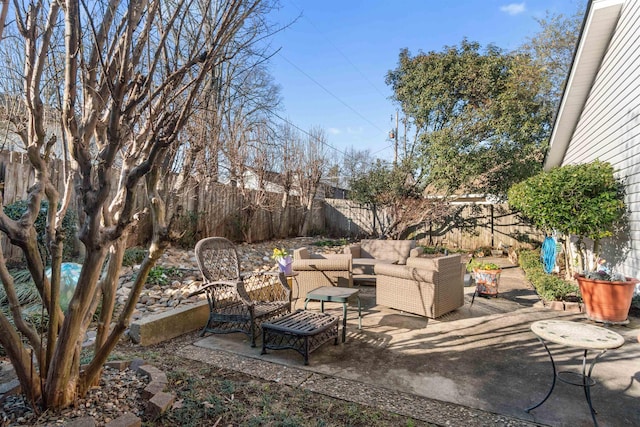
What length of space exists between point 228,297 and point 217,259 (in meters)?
0.52

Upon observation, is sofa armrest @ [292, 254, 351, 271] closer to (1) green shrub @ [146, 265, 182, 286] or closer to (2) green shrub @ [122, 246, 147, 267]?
(1) green shrub @ [146, 265, 182, 286]

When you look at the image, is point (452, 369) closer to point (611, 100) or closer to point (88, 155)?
point (88, 155)

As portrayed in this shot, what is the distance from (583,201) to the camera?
5297 mm

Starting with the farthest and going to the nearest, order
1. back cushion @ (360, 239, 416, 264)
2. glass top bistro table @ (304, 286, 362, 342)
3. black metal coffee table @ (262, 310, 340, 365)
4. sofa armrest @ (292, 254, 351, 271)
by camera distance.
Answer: back cushion @ (360, 239, 416, 264) → sofa armrest @ (292, 254, 351, 271) → glass top bistro table @ (304, 286, 362, 342) → black metal coffee table @ (262, 310, 340, 365)

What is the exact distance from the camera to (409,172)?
11.8 meters

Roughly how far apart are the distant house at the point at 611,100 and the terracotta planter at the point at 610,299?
33.1 inches

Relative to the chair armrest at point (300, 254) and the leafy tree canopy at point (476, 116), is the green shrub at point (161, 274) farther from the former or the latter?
the leafy tree canopy at point (476, 116)

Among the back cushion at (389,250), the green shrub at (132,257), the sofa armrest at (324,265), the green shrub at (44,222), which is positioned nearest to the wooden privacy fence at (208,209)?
the green shrub at (44,222)

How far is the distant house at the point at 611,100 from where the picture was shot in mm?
4988

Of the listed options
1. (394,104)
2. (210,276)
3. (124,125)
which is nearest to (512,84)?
(394,104)

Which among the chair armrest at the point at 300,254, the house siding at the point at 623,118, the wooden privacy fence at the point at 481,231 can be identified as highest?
the house siding at the point at 623,118

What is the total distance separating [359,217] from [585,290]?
974cm

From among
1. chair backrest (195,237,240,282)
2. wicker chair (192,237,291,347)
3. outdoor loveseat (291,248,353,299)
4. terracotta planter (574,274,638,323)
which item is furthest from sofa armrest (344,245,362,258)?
terracotta planter (574,274,638,323)

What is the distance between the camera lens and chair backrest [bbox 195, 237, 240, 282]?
159 inches
